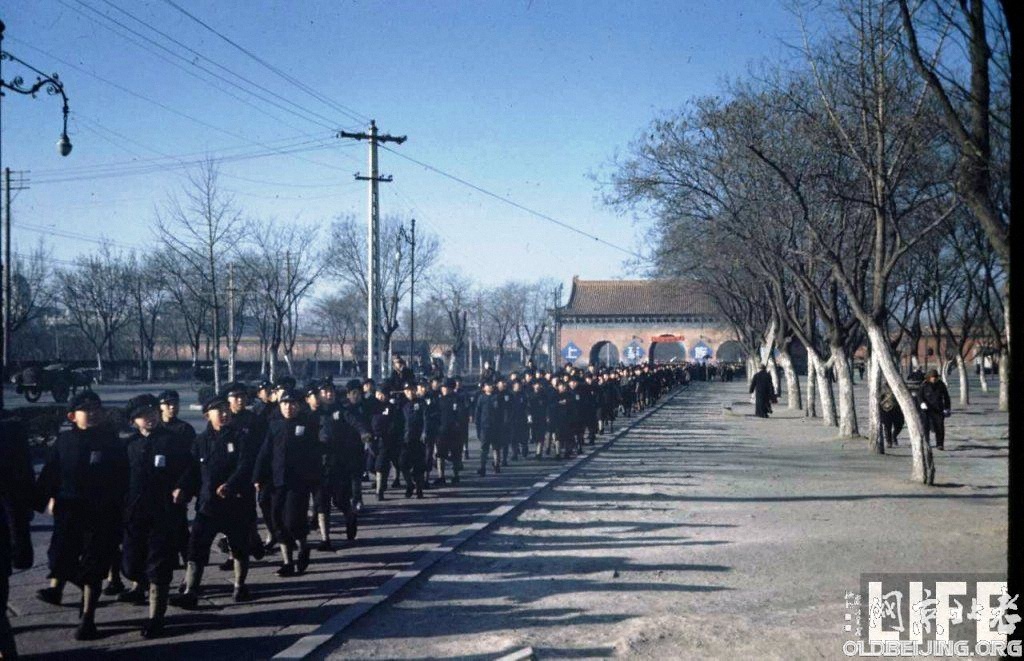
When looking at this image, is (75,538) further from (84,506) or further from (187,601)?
(187,601)

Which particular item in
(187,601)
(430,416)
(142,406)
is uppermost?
(142,406)

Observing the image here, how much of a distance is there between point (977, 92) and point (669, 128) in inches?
431

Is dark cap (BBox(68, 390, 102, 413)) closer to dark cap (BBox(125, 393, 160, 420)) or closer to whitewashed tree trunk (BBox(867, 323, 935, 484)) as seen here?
dark cap (BBox(125, 393, 160, 420))

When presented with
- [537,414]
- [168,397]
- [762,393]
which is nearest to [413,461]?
[168,397]

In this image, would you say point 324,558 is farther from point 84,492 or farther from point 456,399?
point 456,399

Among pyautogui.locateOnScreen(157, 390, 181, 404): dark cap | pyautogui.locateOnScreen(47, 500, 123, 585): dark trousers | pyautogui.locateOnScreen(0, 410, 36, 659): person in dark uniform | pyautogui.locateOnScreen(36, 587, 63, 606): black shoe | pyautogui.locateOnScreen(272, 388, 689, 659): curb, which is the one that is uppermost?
pyautogui.locateOnScreen(157, 390, 181, 404): dark cap

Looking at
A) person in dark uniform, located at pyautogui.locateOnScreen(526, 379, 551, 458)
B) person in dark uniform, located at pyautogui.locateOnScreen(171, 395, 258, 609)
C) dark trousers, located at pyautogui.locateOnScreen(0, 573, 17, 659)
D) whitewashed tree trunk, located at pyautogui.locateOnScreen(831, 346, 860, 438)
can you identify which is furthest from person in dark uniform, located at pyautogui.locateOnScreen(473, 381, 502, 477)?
dark trousers, located at pyautogui.locateOnScreen(0, 573, 17, 659)

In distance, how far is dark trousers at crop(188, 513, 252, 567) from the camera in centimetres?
755

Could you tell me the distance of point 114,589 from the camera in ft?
26.3

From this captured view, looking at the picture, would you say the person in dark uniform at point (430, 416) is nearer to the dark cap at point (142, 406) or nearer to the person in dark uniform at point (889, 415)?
the dark cap at point (142, 406)

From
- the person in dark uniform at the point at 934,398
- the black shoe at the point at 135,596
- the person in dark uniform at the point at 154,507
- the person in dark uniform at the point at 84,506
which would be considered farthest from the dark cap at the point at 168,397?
the person in dark uniform at the point at 934,398

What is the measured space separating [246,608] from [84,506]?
156cm

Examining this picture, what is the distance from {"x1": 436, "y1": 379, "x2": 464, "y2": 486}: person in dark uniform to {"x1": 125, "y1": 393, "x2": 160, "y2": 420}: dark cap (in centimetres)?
655

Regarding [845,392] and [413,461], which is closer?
[413,461]
